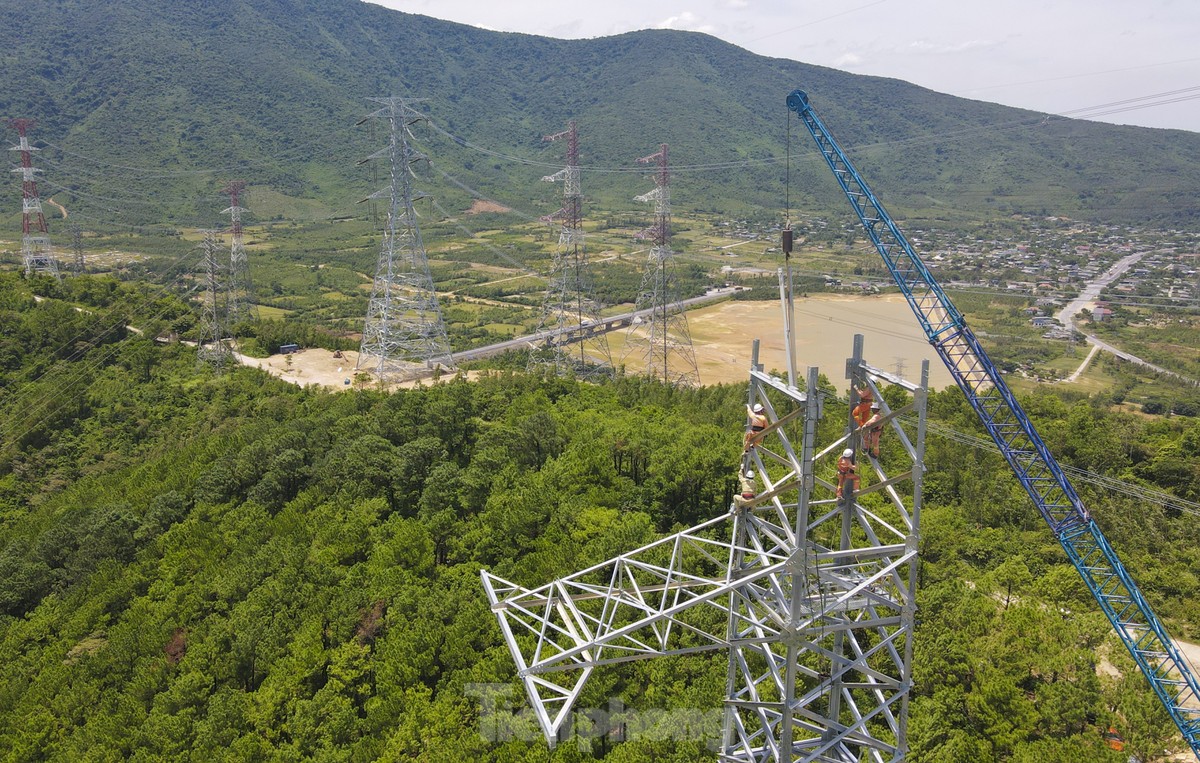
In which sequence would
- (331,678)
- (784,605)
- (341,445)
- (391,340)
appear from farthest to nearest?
(391,340), (341,445), (331,678), (784,605)

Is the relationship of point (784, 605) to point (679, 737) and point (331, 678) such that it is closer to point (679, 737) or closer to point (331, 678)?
point (679, 737)

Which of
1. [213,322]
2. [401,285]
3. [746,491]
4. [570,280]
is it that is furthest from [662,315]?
[746,491]

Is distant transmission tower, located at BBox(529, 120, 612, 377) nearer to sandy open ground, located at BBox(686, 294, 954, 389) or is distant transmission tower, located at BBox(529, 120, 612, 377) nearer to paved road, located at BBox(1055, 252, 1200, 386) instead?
sandy open ground, located at BBox(686, 294, 954, 389)

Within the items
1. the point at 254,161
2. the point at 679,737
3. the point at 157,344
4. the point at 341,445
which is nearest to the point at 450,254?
the point at 254,161

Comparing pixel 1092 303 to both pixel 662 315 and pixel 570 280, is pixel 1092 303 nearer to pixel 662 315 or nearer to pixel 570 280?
pixel 662 315

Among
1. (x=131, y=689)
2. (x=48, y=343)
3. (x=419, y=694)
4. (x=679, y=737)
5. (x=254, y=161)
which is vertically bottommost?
(x=131, y=689)

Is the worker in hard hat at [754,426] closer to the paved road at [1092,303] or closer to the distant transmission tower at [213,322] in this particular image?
the distant transmission tower at [213,322]

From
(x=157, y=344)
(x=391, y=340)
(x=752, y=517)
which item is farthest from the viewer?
(x=157, y=344)
